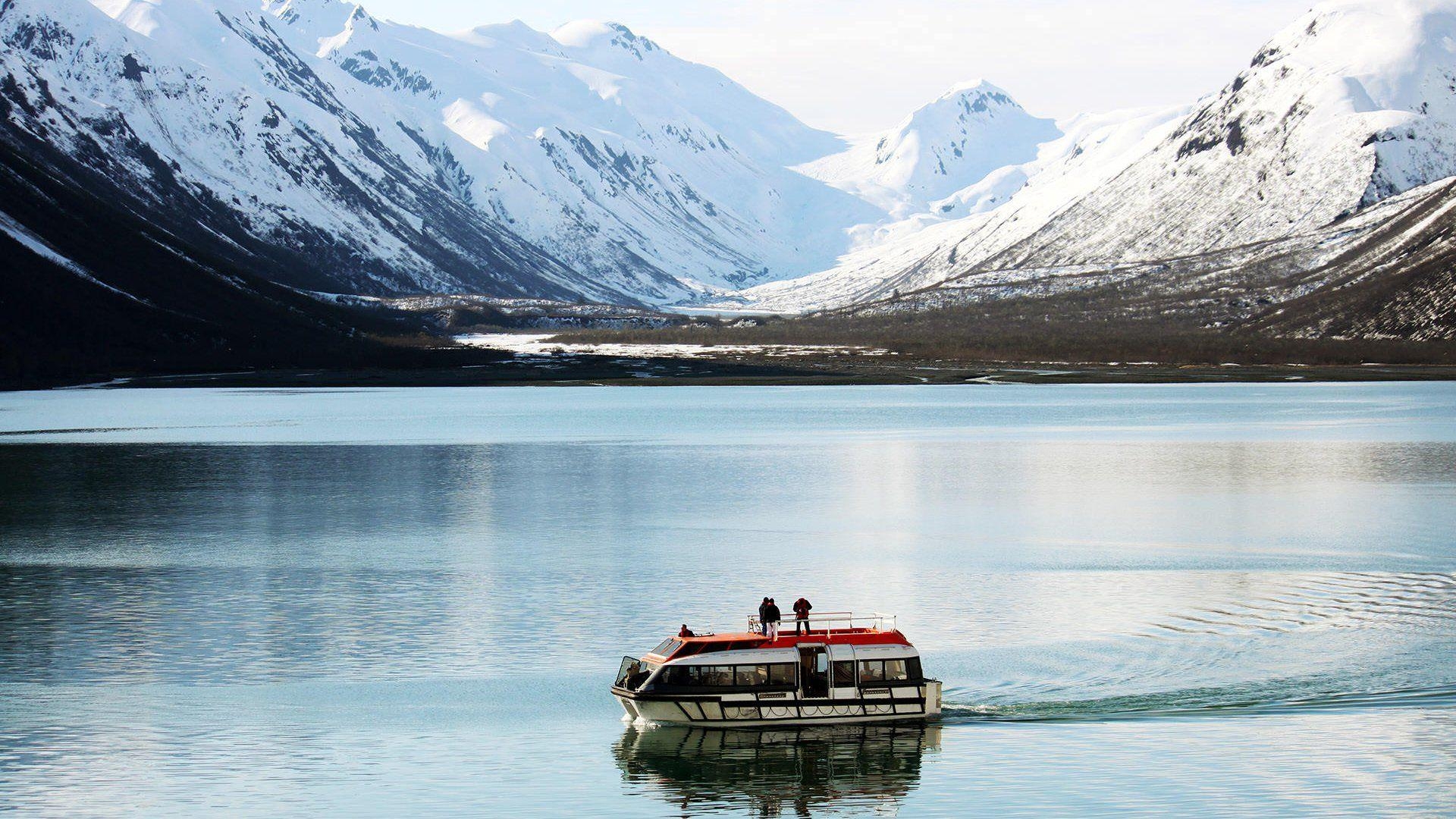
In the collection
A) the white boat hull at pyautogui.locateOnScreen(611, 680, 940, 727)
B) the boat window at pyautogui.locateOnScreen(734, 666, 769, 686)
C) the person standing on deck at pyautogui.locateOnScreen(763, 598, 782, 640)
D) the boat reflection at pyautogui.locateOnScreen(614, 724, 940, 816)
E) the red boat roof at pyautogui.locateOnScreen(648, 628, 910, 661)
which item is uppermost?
the person standing on deck at pyautogui.locateOnScreen(763, 598, 782, 640)

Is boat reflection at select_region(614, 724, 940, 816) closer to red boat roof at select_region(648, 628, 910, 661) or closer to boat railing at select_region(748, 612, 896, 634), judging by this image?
red boat roof at select_region(648, 628, 910, 661)

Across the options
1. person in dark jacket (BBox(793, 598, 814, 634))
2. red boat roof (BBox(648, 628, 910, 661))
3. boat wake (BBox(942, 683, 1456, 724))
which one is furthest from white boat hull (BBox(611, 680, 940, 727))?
person in dark jacket (BBox(793, 598, 814, 634))

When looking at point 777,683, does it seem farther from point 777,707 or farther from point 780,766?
point 780,766

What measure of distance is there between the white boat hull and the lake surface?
1.86ft

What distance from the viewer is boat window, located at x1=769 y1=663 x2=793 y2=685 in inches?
1791

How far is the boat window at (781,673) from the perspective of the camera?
1791 inches

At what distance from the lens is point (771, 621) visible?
46406mm

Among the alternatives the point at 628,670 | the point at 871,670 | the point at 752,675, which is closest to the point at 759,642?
the point at 752,675

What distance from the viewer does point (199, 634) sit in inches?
2234

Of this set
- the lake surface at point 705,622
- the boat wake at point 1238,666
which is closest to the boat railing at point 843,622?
the lake surface at point 705,622

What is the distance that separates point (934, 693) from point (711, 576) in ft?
77.1

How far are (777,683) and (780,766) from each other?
11.1 ft

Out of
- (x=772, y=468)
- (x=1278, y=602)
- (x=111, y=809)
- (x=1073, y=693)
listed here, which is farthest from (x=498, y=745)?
(x=772, y=468)

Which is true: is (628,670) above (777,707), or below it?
above
